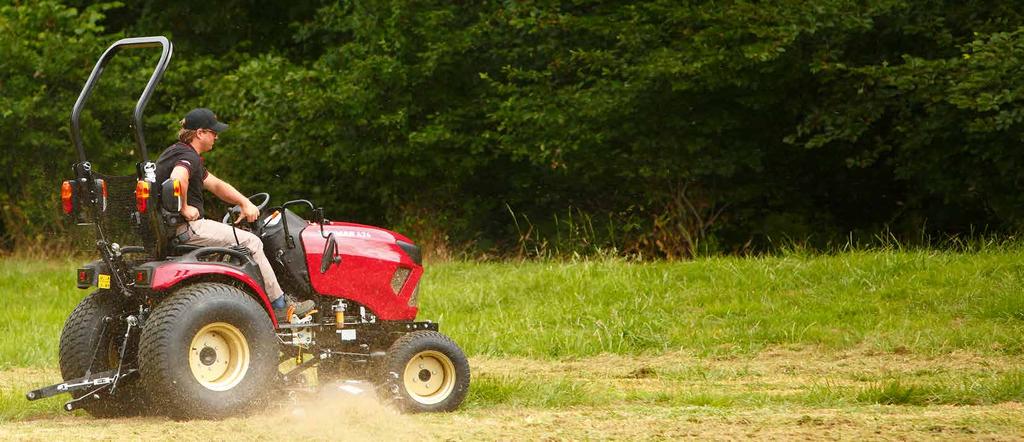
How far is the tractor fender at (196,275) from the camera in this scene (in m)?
7.05

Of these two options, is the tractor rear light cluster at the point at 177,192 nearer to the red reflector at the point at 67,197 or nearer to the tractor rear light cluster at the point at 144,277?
the tractor rear light cluster at the point at 144,277

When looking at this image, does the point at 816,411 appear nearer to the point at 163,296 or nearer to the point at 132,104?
the point at 163,296

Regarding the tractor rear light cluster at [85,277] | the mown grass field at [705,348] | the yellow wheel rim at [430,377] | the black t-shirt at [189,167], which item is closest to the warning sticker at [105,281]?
the tractor rear light cluster at [85,277]

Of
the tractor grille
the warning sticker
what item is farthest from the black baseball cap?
the tractor grille

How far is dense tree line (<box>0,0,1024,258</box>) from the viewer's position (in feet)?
56.0

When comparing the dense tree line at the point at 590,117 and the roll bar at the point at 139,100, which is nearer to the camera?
the roll bar at the point at 139,100

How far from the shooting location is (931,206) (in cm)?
1923

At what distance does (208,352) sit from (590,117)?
1163 cm

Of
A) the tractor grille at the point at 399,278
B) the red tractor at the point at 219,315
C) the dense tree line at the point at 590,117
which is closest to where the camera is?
the red tractor at the point at 219,315

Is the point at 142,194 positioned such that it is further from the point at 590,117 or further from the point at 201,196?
the point at 590,117

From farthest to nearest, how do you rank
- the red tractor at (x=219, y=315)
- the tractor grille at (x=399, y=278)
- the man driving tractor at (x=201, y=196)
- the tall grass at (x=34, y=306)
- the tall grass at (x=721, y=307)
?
the tall grass at (x=721, y=307), the tall grass at (x=34, y=306), the tractor grille at (x=399, y=278), the man driving tractor at (x=201, y=196), the red tractor at (x=219, y=315)

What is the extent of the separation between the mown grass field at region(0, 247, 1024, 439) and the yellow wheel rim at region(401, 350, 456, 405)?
196 millimetres

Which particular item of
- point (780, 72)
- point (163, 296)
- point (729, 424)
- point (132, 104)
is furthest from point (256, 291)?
point (132, 104)

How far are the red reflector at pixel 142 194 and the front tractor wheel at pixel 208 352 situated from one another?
1.58ft
